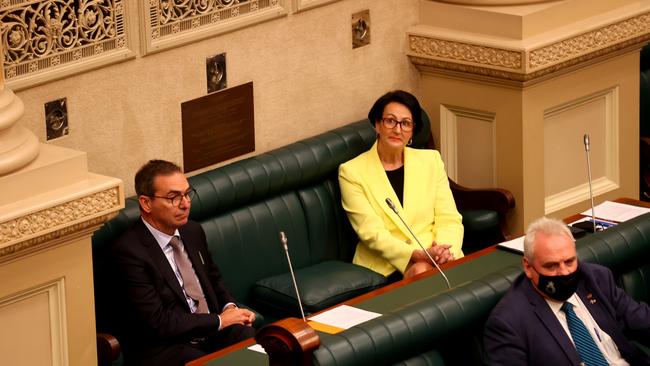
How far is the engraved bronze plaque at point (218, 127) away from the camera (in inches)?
271

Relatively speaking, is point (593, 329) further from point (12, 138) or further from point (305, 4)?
point (305, 4)

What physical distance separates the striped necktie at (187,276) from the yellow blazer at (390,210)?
1017 mm

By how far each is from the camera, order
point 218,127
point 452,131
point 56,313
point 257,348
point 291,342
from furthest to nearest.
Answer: point 452,131, point 218,127, point 56,313, point 257,348, point 291,342

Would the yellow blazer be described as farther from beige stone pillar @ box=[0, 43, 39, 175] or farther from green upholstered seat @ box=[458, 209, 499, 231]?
beige stone pillar @ box=[0, 43, 39, 175]

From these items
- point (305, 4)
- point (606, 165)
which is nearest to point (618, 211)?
point (606, 165)

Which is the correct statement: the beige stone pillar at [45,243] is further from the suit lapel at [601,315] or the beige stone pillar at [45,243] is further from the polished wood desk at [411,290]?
the suit lapel at [601,315]

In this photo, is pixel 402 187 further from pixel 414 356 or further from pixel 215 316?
pixel 414 356

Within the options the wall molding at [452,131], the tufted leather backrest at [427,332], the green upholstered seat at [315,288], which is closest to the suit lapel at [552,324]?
the tufted leather backrest at [427,332]

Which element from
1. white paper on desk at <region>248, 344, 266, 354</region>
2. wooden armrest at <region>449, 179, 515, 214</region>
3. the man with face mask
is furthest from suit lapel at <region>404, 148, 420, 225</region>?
white paper on desk at <region>248, 344, 266, 354</region>

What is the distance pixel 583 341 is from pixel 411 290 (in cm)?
73

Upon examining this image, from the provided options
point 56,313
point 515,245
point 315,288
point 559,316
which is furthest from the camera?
point 315,288

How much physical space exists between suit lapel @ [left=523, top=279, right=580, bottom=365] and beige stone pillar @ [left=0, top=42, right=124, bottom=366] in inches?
59.3

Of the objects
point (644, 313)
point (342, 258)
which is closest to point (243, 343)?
point (644, 313)

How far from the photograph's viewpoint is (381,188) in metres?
7.07
